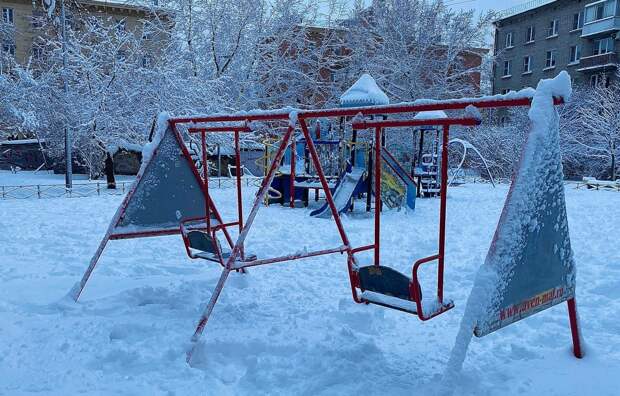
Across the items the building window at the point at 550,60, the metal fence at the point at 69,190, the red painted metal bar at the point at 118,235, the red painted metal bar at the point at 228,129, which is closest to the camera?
the red painted metal bar at the point at 228,129

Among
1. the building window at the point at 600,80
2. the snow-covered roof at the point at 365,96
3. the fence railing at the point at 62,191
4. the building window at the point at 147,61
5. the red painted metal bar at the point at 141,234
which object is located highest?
the building window at the point at 600,80

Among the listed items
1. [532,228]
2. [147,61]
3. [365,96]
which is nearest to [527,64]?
[365,96]

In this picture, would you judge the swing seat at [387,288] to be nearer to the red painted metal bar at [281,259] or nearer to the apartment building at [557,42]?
the red painted metal bar at [281,259]

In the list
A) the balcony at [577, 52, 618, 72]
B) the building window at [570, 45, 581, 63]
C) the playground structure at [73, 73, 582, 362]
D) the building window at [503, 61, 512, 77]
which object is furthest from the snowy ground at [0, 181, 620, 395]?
the building window at [503, 61, 512, 77]

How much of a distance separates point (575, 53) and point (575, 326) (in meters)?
34.0

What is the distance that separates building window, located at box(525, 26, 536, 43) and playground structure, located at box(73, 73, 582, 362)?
34935 mm

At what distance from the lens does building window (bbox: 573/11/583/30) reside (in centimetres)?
3142

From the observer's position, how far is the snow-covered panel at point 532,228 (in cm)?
241

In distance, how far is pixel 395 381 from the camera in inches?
111

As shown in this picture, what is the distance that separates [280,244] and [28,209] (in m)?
6.43

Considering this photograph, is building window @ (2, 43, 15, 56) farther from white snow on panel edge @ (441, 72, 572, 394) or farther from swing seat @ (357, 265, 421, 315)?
white snow on panel edge @ (441, 72, 572, 394)

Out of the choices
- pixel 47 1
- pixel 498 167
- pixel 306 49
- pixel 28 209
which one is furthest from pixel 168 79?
pixel 498 167

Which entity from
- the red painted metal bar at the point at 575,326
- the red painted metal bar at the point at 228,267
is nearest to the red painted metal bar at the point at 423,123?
the red painted metal bar at the point at 228,267

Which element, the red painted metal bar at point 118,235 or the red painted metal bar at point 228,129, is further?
the red painted metal bar at point 118,235
